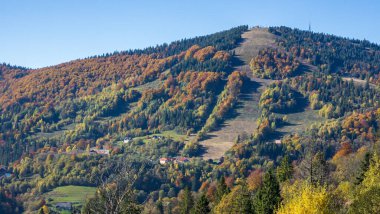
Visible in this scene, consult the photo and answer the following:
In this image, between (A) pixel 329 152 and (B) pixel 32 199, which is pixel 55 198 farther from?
(A) pixel 329 152

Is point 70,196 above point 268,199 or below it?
below

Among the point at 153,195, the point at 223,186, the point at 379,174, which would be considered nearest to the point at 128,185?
the point at 379,174

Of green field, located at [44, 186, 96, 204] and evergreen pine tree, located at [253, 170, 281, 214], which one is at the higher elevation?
evergreen pine tree, located at [253, 170, 281, 214]

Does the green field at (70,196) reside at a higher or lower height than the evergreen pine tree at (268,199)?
lower

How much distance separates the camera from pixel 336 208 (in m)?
61.6

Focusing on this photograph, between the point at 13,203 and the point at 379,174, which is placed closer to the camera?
the point at 379,174

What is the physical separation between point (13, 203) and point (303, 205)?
160m

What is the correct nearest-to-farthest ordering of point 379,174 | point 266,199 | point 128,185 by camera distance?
point 128,185
point 379,174
point 266,199

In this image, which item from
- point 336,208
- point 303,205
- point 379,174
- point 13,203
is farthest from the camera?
point 13,203

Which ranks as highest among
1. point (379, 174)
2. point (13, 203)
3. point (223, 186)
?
point (379, 174)

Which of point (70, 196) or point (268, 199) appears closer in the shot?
point (268, 199)

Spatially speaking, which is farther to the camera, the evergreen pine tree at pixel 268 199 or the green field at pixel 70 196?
the green field at pixel 70 196

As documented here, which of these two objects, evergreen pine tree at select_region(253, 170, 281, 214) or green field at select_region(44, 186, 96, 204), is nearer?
evergreen pine tree at select_region(253, 170, 281, 214)

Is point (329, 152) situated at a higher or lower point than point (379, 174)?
lower
